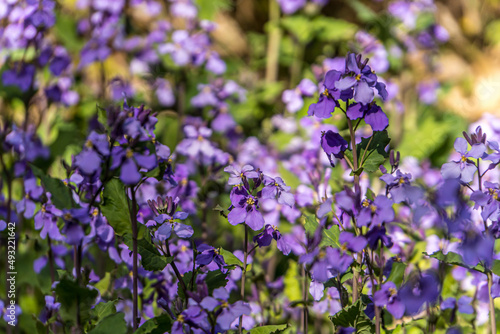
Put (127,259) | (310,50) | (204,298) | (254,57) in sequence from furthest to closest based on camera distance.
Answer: (254,57) → (310,50) → (127,259) → (204,298)

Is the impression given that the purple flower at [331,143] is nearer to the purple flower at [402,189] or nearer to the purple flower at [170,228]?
the purple flower at [402,189]

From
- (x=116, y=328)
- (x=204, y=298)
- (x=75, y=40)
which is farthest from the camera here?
(x=75, y=40)

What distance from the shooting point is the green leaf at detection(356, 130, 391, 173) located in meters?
1.72

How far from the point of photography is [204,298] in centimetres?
145

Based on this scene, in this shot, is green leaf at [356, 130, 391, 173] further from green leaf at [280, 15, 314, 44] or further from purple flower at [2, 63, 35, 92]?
green leaf at [280, 15, 314, 44]

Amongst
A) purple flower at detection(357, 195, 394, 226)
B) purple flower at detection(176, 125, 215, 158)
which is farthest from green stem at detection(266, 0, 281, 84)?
purple flower at detection(357, 195, 394, 226)

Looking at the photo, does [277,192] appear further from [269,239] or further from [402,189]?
[402,189]

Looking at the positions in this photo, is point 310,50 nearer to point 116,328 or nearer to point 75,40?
point 75,40

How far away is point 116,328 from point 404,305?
826 mm

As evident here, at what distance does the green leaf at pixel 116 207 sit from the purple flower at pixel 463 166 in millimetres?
1004

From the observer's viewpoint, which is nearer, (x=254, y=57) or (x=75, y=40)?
(x=75, y=40)

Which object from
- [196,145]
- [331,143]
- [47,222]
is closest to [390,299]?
[331,143]

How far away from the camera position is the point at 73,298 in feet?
5.31

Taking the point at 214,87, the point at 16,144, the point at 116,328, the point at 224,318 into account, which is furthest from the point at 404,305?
the point at 214,87
